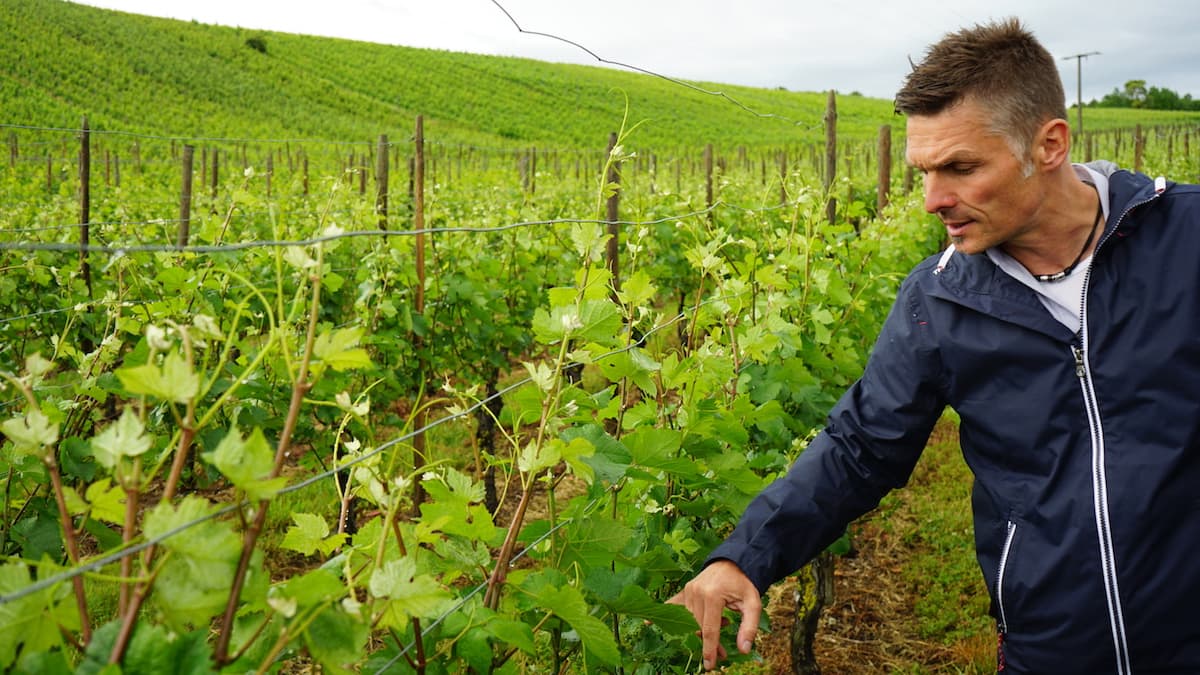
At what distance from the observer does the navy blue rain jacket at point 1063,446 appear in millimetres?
1475

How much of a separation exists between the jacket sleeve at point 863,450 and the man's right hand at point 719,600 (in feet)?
0.23

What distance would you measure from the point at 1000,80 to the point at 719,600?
3.48 feet

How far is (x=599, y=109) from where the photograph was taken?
45719 millimetres

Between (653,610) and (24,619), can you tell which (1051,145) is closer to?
(653,610)

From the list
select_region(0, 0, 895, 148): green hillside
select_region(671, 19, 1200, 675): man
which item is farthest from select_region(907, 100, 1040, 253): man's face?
select_region(0, 0, 895, 148): green hillside

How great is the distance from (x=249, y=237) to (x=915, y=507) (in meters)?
4.71

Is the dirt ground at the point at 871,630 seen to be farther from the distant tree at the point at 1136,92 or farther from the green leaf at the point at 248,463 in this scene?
the distant tree at the point at 1136,92

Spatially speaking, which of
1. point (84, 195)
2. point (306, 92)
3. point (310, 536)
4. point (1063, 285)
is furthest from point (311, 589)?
point (306, 92)

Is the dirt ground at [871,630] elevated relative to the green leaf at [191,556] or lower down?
lower down

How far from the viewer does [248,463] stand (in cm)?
81

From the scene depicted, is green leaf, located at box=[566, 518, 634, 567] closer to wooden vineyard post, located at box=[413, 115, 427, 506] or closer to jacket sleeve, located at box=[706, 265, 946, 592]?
jacket sleeve, located at box=[706, 265, 946, 592]

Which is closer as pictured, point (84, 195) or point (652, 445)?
point (652, 445)

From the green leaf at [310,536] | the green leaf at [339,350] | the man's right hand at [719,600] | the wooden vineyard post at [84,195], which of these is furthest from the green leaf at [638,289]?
the wooden vineyard post at [84,195]

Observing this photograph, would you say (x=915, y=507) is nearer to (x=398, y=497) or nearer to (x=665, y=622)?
(x=665, y=622)
